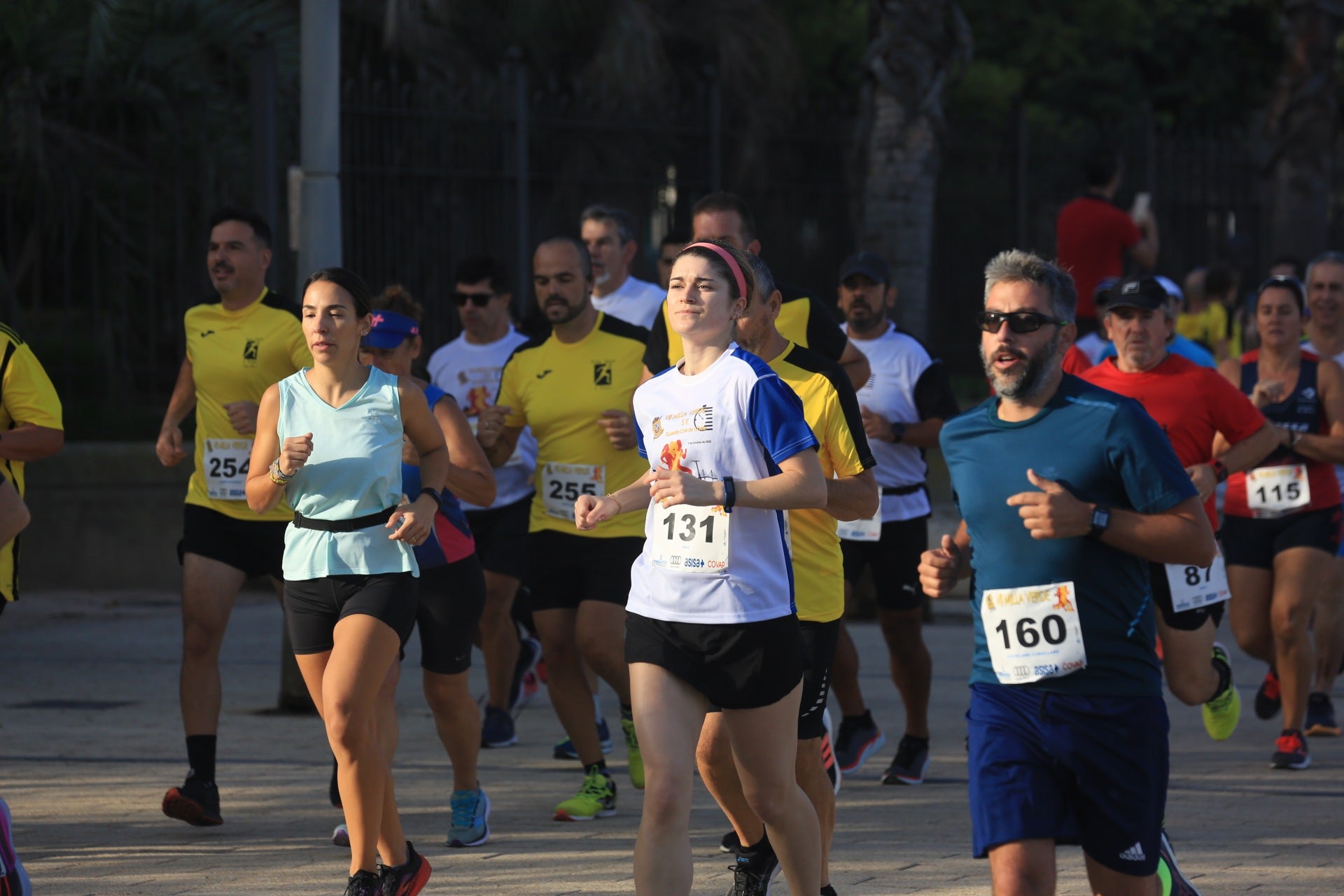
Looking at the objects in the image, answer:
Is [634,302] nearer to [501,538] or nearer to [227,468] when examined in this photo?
[501,538]

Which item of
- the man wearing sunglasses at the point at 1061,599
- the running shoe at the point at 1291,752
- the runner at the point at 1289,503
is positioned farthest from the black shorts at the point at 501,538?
the man wearing sunglasses at the point at 1061,599

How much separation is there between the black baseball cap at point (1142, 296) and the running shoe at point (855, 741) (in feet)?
6.47

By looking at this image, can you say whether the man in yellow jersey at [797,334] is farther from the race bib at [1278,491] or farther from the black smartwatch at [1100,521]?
the race bib at [1278,491]

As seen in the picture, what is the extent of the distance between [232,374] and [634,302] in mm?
2231

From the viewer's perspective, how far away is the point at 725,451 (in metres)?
4.80

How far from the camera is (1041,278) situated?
14.0 ft

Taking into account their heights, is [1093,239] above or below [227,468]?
above

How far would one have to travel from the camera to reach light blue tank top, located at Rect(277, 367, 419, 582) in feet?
18.1

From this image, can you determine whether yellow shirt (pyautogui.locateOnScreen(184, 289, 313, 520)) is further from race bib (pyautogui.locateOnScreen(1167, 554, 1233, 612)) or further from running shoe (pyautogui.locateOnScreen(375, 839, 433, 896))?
race bib (pyautogui.locateOnScreen(1167, 554, 1233, 612))

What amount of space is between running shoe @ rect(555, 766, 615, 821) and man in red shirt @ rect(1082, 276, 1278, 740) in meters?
1.99

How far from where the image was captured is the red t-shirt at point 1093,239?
11125mm

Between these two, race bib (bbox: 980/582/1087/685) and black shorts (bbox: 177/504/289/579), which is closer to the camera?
race bib (bbox: 980/582/1087/685)

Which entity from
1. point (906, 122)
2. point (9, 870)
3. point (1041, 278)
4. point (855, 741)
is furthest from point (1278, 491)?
point (906, 122)

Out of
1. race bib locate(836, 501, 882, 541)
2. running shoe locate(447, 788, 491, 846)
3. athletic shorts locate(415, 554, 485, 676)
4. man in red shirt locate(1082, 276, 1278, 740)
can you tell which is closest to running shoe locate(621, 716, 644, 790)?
running shoe locate(447, 788, 491, 846)
